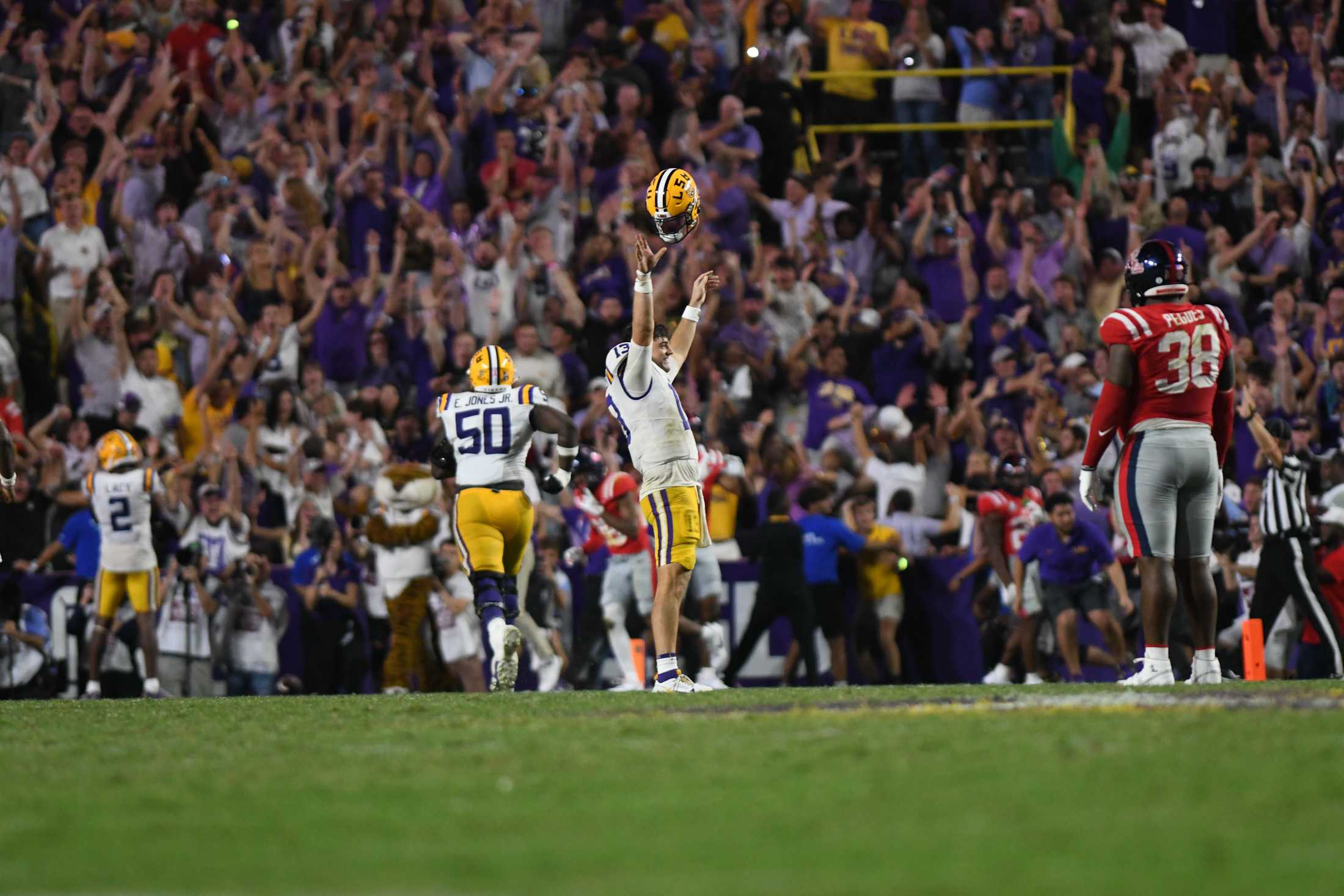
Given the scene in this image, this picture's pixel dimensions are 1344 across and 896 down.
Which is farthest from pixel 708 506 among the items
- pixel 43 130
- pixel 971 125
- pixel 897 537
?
pixel 43 130

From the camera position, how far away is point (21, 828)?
5.36m

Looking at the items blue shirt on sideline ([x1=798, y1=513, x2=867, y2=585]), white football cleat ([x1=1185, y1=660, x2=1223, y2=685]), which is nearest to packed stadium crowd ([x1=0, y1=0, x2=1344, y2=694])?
blue shirt on sideline ([x1=798, y1=513, x2=867, y2=585])

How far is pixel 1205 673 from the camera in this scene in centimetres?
1001

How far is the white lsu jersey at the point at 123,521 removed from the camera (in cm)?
1524

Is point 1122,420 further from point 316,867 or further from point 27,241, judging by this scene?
point 27,241

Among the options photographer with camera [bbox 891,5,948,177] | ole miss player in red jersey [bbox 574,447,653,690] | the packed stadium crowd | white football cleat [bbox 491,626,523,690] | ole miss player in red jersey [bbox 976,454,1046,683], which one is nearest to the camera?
white football cleat [bbox 491,626,523,690]

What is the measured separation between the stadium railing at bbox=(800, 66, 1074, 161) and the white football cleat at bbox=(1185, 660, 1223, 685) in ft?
35.9

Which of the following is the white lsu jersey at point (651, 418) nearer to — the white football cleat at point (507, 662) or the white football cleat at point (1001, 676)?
the white football cleat at point (507, 662)

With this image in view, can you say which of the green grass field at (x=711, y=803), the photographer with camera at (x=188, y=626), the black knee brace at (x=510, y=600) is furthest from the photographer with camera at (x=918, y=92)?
the green grass field at (x=711, y=803)

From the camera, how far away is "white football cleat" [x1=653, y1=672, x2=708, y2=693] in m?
10.6

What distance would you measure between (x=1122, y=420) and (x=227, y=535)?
883cm

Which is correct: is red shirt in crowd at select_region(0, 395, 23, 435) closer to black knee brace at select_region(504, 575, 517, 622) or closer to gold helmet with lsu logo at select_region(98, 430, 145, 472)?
gold helmet with lsu logo at select_region(98, 430, 145, 472)

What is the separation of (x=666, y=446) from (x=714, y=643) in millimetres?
4330

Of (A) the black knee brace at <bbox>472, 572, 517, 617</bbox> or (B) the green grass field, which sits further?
(A) the black knee brace at <bbox>472, 572, 517, 617</bbox>
